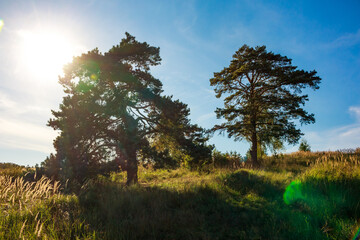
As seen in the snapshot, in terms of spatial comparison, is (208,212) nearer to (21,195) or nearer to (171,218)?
(171,218)

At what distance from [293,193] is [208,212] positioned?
3188 mm

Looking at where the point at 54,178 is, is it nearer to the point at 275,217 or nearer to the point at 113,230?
the point at 113,230

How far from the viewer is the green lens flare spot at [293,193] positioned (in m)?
6.13

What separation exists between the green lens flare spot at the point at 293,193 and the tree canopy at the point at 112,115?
21.6 feet

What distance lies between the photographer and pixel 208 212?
5.75 m

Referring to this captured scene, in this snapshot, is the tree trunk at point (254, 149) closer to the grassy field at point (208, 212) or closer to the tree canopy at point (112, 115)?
the tree canopy at point (112, 115)

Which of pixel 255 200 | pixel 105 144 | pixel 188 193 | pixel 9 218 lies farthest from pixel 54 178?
pixel 255 200

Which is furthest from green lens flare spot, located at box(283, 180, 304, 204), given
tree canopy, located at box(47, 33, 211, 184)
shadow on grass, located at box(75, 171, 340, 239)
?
tree canopy, located at box(47, 33, 211, 184)

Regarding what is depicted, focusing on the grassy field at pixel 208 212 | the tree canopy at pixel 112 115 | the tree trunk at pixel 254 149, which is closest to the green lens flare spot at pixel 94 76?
the tree canopy at pixel 112 115

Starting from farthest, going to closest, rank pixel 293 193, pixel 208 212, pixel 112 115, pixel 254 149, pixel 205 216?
1. pixel 254 149
2. pixel 112 115
3. pixel 293 193
4. pixel 208 212
5. pixel 205 216

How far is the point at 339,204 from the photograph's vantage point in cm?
526

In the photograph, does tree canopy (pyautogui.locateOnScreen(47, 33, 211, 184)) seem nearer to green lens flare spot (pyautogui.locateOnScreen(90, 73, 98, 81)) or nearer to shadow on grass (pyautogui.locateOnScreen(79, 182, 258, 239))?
green lens flare spot (pyautogui.locateOnScreen(90, 73, 98, 81))

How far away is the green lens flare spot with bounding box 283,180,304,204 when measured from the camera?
613 centimetres

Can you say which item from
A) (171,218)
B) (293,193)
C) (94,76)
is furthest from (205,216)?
(94,76)
